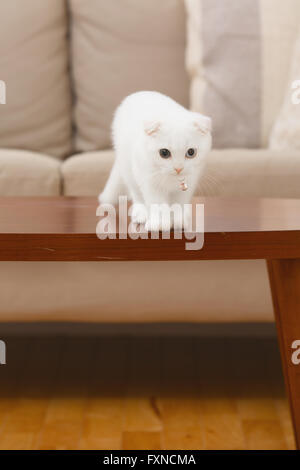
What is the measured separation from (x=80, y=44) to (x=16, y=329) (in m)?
0.85

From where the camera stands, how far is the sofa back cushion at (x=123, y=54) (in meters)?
1.78

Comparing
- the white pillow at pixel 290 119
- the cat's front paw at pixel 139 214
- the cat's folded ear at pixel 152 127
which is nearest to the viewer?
the cat's folded ear at pixel 152 127

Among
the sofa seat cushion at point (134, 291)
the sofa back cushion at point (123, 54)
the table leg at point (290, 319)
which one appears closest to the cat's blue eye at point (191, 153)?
the table leg at point (290, 319)

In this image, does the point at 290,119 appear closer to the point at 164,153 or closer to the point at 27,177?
the point at 27,177

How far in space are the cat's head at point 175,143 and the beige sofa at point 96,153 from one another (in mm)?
358

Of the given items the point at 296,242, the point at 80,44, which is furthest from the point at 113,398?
the point at 80,44

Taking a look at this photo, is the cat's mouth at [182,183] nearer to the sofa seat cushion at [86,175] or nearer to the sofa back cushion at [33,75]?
the sofa seat cushion at [86,175]

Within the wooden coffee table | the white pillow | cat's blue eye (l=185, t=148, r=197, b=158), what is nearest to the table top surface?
the wooden coffee table

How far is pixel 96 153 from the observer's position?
150cm

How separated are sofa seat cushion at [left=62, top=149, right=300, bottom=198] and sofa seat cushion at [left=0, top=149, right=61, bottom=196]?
6 centimetres


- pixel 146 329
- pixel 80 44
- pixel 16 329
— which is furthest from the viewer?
pixel 80 44
